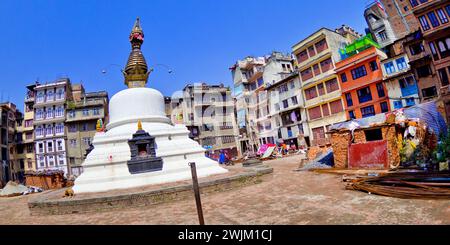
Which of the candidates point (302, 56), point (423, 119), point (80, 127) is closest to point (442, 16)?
point (423, 119)

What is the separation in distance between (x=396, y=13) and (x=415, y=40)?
807 inches

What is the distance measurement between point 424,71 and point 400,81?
2.30m

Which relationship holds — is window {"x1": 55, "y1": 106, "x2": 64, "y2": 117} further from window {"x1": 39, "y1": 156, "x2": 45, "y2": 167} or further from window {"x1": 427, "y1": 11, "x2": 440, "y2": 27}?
window {"x1": 427, "y1": 11, "x2": 440, "y2": 27}

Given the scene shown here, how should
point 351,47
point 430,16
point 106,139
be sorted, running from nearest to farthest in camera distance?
1. point 106,139
2. point 430,16
3. point 351,47

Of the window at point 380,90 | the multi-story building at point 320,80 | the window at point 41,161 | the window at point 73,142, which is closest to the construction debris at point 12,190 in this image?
the window at point 73,142

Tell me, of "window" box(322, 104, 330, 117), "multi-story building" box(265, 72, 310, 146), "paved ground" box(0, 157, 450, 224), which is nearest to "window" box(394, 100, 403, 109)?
"window" box(322, 104, 330, 117)

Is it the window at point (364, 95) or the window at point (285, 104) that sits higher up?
the window at point (285, 104)

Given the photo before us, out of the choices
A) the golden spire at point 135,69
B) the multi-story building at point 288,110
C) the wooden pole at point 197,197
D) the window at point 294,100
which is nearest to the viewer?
the wooden pole at point 197,197

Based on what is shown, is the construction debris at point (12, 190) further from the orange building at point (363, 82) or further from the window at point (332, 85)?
the window at point (332, 85)

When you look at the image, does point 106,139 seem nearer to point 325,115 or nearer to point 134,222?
point 134,222

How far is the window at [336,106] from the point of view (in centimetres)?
3322

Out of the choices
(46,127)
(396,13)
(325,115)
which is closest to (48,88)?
(46,127)

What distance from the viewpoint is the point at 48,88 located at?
45.4 meters

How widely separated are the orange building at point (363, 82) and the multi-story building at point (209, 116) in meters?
22.9
